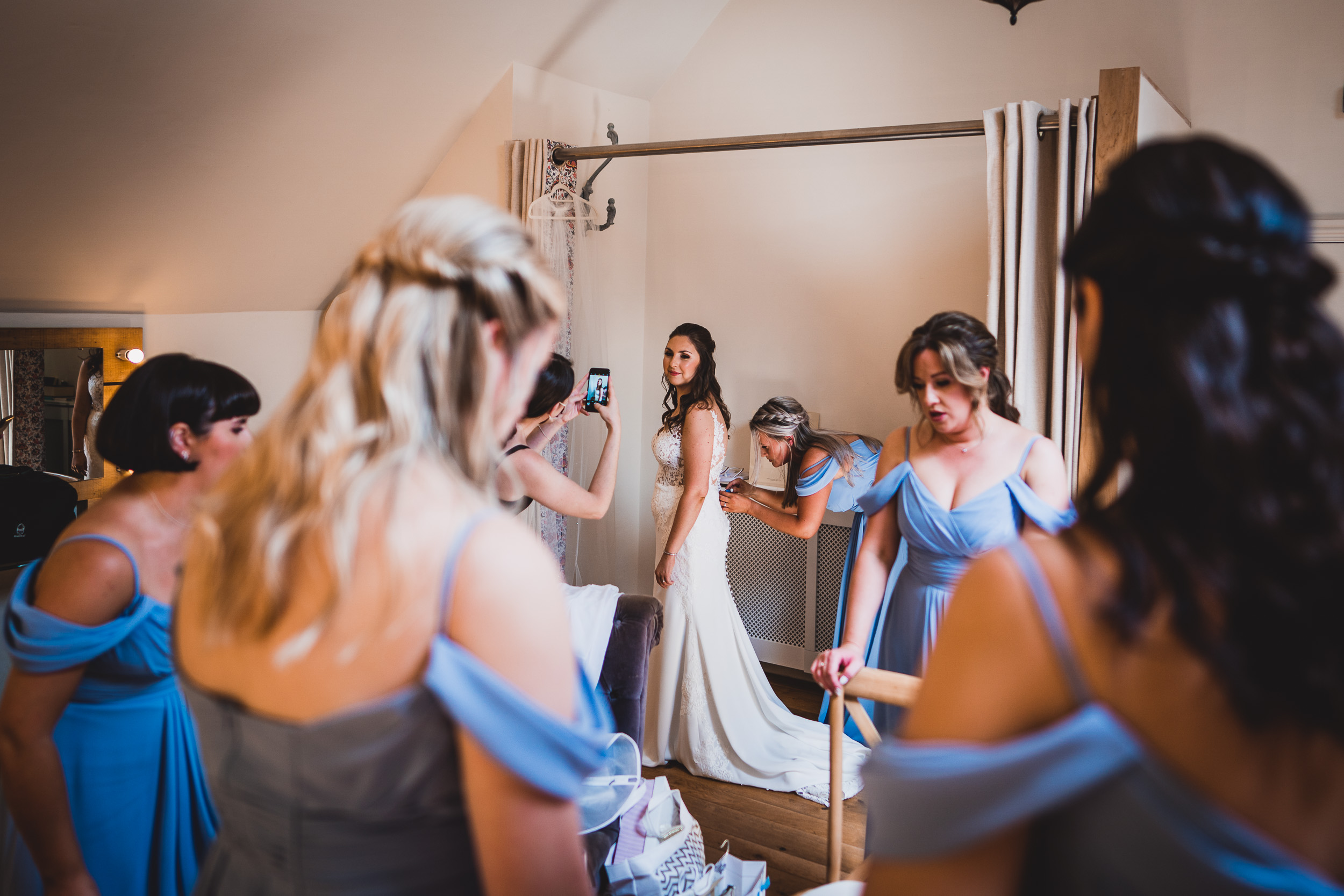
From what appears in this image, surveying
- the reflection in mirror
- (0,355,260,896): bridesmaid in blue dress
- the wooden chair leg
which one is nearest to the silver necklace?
(0,355,260,896): bridesmaid in blue dress

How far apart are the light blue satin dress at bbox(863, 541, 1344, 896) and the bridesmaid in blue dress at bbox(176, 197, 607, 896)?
28cm

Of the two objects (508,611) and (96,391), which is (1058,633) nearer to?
(508,611)

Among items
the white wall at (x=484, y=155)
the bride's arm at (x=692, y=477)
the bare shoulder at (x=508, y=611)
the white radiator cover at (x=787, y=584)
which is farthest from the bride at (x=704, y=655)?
the bare shoulder at (x=508, y=611)

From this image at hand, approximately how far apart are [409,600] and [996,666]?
1.49ft

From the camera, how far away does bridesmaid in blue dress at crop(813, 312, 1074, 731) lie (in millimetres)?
1943

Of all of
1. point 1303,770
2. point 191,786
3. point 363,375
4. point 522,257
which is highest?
point 522,257

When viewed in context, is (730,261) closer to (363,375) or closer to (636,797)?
(636,797)

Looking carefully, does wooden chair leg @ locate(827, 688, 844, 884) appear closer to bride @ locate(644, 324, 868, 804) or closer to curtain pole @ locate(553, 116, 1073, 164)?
bride @ locate(644, 324, 868, 804)

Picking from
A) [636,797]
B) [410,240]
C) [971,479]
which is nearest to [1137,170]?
[410,240]

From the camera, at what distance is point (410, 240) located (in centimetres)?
73

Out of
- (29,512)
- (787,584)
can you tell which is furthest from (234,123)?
(787,584)

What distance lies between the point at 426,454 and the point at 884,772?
1.47ft

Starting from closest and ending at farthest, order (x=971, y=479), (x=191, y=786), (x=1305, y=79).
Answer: (x=191, y=786) < (x=971, y=479) < (x=1305, y=79)

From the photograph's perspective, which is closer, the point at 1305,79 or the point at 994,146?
the point at 994,146
